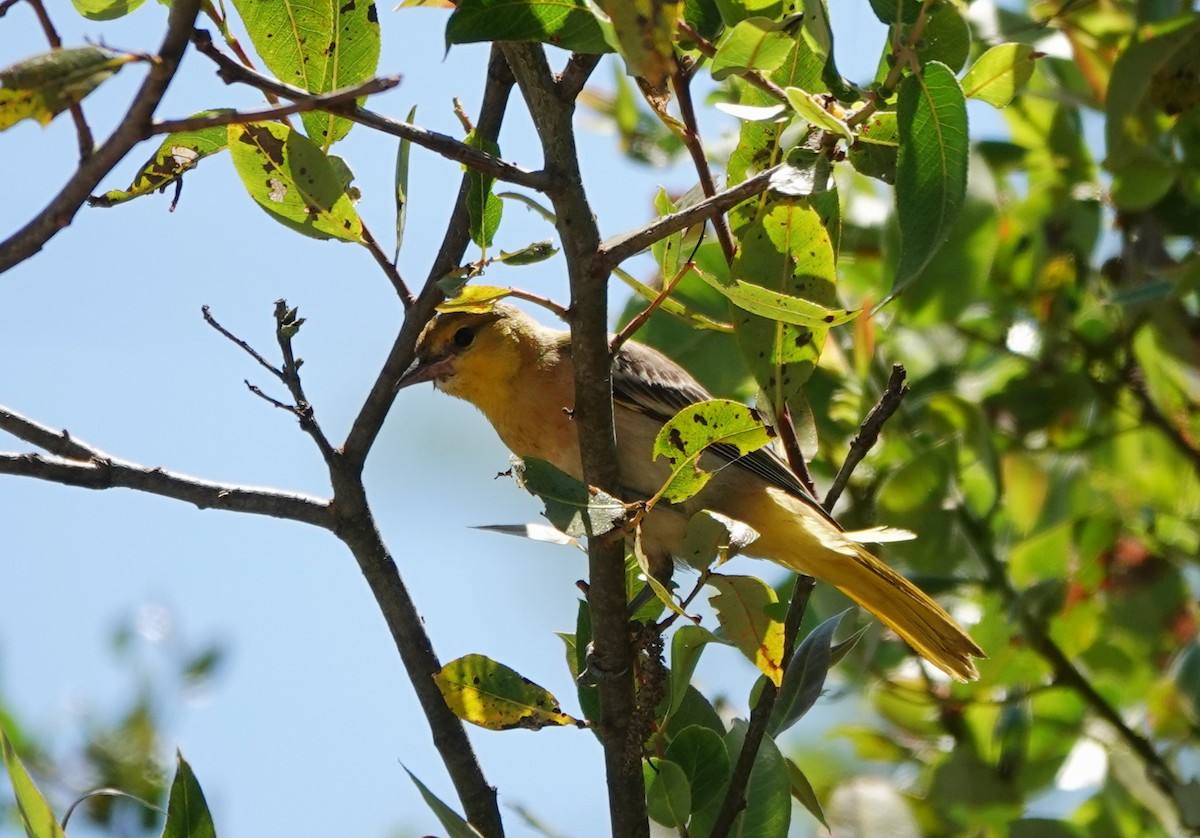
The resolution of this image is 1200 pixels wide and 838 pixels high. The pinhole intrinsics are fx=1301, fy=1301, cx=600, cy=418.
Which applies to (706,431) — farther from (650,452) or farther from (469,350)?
(469,350)

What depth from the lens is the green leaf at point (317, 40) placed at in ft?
6.45

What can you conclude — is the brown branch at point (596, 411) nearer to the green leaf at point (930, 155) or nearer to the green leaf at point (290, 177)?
the green leaf at point (290, 177)

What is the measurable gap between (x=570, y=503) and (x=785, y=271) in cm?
55

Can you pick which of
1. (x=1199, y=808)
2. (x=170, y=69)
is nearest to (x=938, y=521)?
(x=1199, y=808)

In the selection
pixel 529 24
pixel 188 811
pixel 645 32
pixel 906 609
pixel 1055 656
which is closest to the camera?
pixel 645 32

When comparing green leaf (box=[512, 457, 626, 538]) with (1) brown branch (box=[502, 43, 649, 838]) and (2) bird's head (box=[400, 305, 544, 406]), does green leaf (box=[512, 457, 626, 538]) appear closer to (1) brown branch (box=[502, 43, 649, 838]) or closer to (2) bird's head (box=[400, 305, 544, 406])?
(1) brown branch (box=[502, 43, 649, 838])

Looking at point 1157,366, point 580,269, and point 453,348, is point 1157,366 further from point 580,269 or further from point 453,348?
point 580,269

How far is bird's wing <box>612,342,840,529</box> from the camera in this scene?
3.71m

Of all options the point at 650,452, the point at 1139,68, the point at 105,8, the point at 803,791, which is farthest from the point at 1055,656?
the point at 105,8

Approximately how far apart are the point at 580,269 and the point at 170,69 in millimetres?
676

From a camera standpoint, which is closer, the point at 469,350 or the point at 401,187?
the point at 401,187

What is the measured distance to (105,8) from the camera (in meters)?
2.01

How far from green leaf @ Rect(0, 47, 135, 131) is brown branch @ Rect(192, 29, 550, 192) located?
154 mm

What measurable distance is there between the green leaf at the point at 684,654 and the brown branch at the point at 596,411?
74 mm
